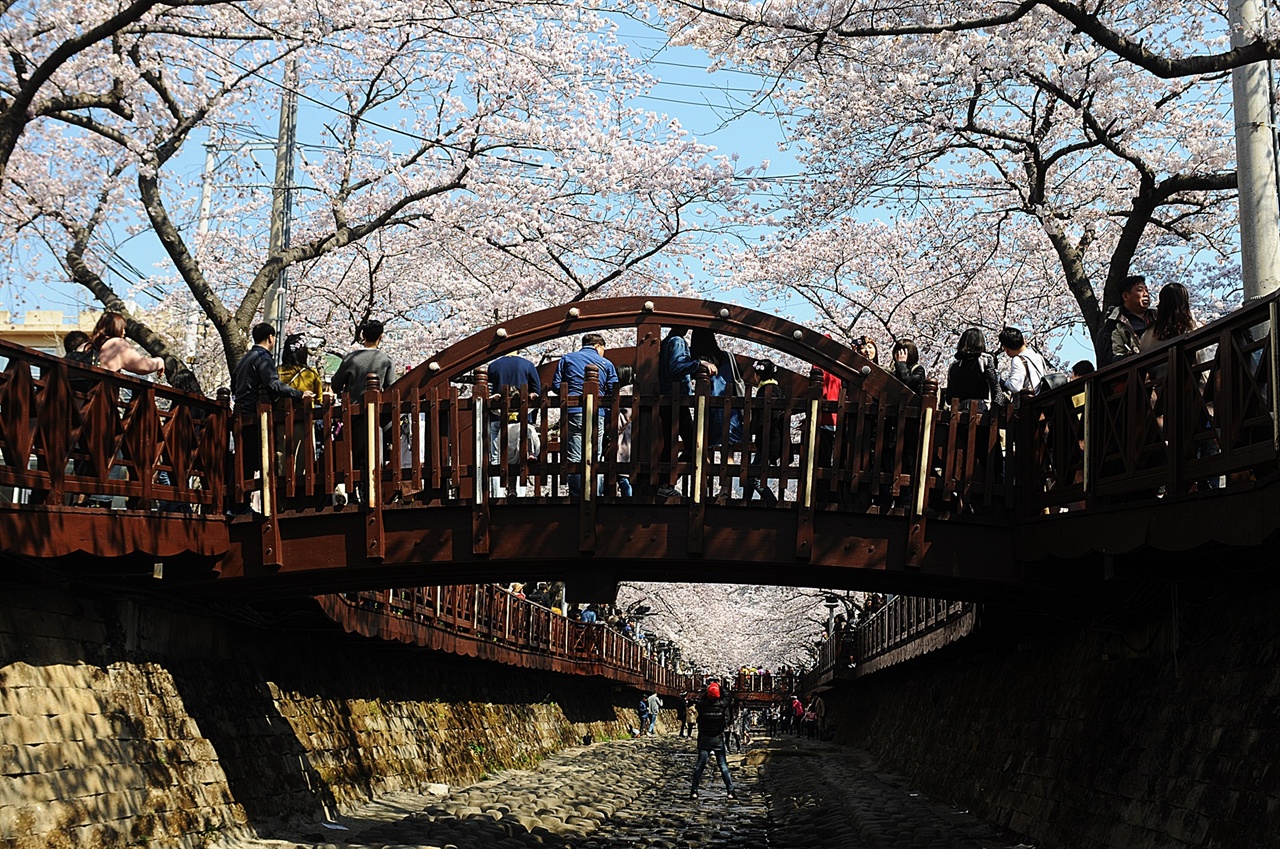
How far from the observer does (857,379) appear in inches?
428

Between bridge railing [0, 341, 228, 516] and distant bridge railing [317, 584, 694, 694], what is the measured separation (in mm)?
2604

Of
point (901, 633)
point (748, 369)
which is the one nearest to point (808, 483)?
point (748, 369)

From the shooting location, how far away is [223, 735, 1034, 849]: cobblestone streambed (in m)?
13.4

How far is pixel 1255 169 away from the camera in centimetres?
1014

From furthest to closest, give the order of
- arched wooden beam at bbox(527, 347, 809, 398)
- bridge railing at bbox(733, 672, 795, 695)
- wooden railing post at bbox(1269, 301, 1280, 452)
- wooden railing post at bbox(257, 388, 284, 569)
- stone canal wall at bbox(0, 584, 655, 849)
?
bridge railing at bbox(733, 672, 795, 695) → arched wooden beam at bbox(527, 347, 809, 398) → wooden railing post at bbox(257, 388, 284, 569) → stone canal wall at bbox(0, 584, 655, 849) → wooden railing post at bbox(1269, 301, 1280, 452)

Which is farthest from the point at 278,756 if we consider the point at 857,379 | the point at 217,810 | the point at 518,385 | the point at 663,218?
the point at 663,218

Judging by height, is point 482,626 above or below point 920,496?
below

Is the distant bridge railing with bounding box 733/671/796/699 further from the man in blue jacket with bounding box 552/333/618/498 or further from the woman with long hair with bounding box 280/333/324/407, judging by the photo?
the man in blue jacket with bounding box 552/333/618/498

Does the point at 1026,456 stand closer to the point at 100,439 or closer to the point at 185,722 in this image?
the point at 100,439

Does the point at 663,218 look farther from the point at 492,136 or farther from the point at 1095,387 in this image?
the point at 1095,387

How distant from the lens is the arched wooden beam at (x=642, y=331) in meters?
11.0

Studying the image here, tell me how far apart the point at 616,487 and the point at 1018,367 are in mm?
3826

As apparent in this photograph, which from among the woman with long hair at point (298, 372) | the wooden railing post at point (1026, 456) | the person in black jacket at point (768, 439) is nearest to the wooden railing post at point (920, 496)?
the wooden railing post at point (1026, 456)

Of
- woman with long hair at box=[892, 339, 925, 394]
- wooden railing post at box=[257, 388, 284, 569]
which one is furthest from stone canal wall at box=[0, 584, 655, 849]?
woman with long hair at box=[892, 339, 925, 394]
